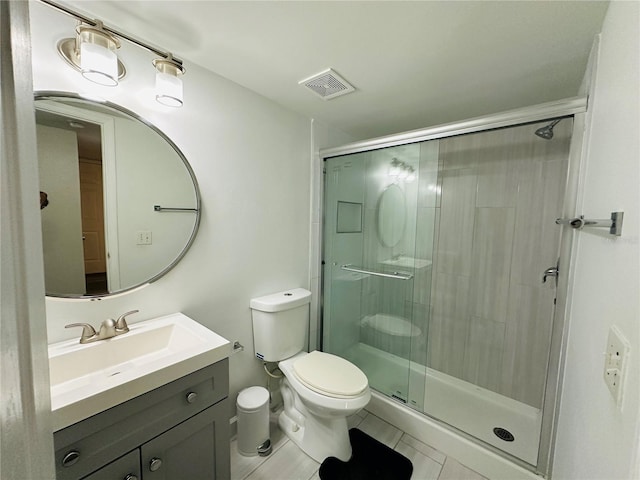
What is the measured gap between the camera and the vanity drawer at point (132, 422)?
0.75m

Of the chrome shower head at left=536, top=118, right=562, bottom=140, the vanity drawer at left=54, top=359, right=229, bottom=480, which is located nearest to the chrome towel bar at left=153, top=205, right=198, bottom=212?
the vanity drawer at left=54, top=359, right=229, bottom=480

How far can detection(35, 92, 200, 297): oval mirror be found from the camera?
1.00 meters

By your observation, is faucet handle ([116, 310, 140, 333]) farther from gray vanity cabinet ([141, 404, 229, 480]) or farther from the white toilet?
the white toilet

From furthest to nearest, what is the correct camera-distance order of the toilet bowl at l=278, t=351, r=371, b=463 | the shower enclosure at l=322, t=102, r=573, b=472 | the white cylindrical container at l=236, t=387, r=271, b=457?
the shower enclosure at l=322, t=102, r=573, b=472 → the white cylindrical container at l=236, t=387, r=271, b=457 → the toilet bowl at l=278, t=351, r=371, b=463

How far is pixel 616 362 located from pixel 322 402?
1142mm

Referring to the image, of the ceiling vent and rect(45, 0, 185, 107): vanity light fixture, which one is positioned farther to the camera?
the ceiling vent

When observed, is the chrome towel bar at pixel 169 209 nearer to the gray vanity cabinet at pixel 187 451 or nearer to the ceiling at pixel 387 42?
the ceiling at pixel 387 42

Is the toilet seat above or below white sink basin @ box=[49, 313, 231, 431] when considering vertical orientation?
below

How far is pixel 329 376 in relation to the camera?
57.3 inches

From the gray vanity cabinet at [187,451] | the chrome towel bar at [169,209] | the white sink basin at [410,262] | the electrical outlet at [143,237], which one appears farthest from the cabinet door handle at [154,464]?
the white sink basin at [410,262]

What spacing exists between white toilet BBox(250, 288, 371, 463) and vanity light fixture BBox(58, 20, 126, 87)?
4.17ft

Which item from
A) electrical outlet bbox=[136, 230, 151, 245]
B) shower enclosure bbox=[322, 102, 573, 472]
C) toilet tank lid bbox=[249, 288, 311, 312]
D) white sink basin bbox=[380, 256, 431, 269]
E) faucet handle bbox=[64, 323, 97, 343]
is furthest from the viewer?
white sink basin bbox=[380, 256, 431, 269]

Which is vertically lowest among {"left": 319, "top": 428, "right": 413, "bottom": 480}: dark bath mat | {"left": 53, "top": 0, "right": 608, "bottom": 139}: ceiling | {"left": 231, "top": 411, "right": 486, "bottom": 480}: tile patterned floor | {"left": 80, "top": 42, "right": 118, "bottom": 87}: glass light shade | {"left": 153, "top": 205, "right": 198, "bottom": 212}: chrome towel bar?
{"left": 231, "top": 411, "right": 486, "bottom": 480}: tile patterned floor

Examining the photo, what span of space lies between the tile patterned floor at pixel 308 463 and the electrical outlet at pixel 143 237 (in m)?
1.28
